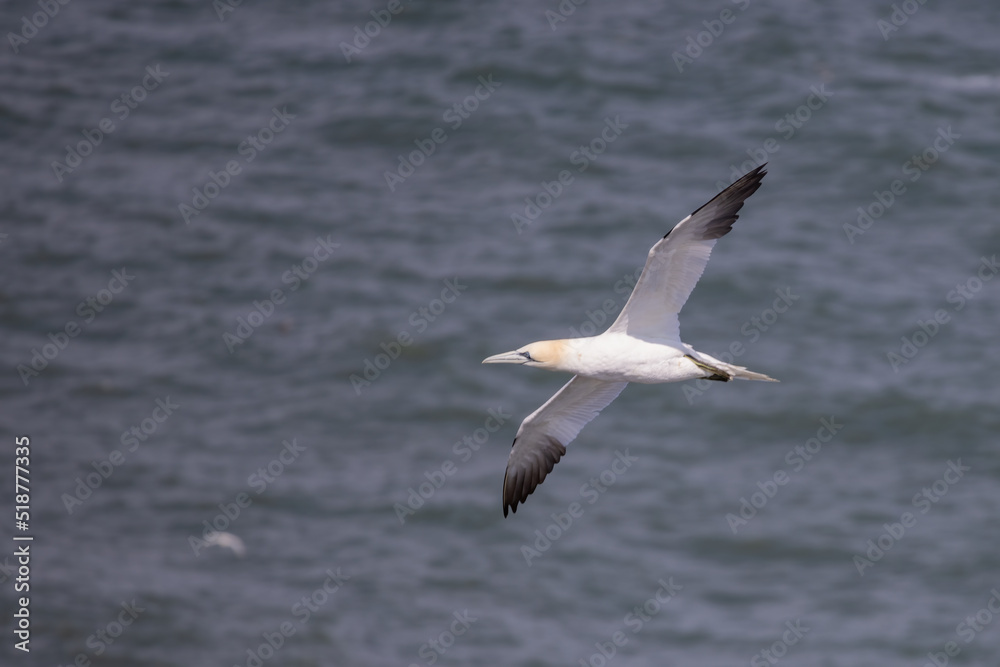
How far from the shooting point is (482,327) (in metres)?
31.7

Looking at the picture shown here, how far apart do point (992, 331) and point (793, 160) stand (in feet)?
24.4

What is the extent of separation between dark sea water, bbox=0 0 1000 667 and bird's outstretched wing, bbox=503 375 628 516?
9388 millimetres

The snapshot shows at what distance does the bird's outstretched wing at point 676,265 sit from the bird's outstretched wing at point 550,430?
A: 56.9 inches

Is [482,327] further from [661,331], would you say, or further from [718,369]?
[718,369]

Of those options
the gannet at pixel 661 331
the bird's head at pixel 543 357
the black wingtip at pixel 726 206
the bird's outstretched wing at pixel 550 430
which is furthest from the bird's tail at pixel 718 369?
the bird's outstretched wing at pixel 550 430

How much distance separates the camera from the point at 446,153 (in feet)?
120

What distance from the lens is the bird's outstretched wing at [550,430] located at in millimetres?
15125

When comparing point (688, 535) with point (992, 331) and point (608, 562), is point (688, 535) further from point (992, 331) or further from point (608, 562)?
point (992, 331)

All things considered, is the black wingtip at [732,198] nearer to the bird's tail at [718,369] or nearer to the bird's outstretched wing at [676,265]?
the bird's outstretched wing at [676,265]

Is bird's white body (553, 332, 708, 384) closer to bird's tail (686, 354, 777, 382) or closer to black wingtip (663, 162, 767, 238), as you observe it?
bird's tail (686, 354, 777, 382)

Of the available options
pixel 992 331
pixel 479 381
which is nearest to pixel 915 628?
pixel 992 331

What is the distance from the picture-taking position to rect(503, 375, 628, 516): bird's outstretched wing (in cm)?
1512

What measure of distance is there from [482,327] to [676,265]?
60.4 feet

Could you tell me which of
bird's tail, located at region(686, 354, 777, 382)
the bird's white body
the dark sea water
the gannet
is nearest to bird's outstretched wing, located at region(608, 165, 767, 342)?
the gannet
